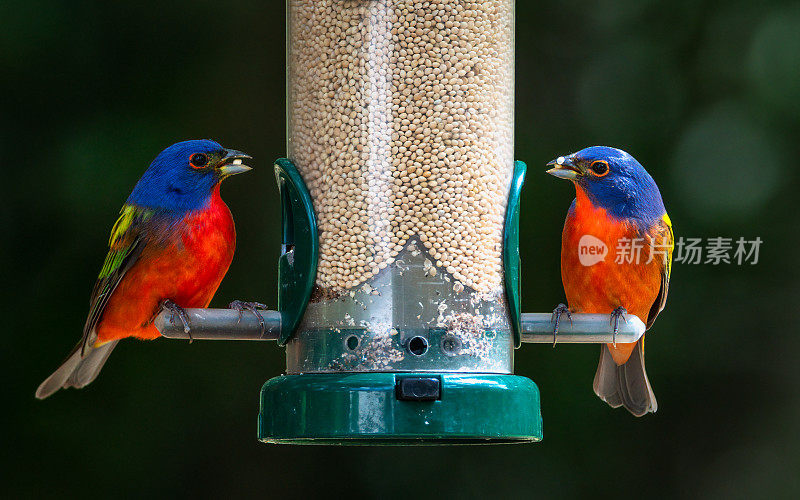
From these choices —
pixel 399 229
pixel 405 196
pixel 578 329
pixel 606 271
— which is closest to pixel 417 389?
pixel 399 229

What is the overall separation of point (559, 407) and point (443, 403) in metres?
3.29

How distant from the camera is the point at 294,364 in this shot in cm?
472

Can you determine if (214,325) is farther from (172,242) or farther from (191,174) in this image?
(191,174)

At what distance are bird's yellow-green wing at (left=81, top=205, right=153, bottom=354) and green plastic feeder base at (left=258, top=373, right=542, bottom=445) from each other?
121 centimetres

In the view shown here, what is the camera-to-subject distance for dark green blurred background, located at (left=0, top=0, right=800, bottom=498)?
7.34 meters

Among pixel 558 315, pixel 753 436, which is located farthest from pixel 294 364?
pixel 753 436

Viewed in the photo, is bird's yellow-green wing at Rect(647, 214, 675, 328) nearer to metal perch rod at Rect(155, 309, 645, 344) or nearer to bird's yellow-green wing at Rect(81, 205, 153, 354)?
metal perch rod at Rect(155, 309, 645, 344)

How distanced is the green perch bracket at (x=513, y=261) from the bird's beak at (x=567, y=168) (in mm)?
800

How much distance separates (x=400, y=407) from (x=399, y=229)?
65cm

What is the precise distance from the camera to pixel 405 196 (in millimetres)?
4559

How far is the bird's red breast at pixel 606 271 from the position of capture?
5797mm

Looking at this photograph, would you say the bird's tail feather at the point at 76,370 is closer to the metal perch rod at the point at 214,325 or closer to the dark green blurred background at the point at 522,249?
the dark green blurred background at the point at 522,249

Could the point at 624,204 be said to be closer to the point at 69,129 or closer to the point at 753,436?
the point at 753,436

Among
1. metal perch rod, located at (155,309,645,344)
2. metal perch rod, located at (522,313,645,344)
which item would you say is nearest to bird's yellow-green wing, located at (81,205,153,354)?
metal perch rod, located at (155,309,645,344)
